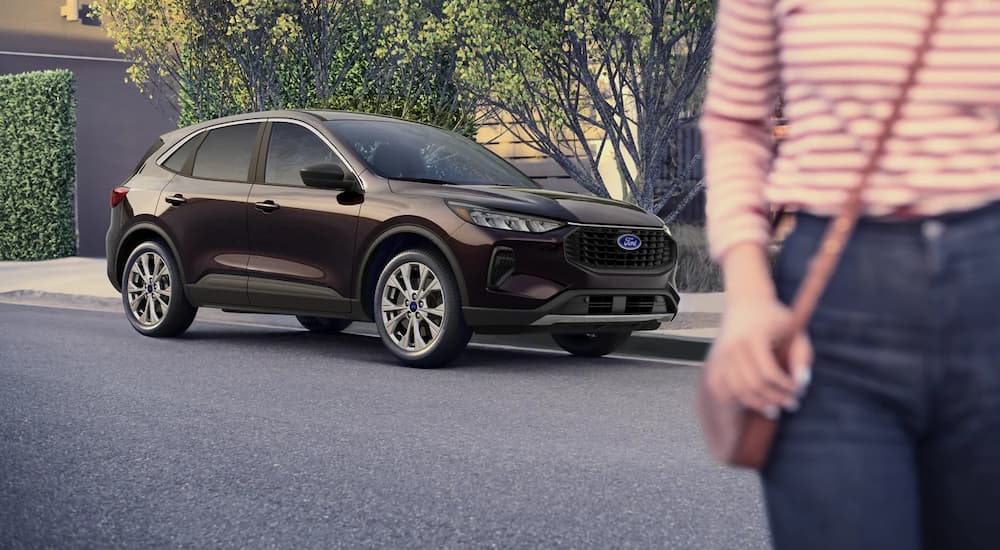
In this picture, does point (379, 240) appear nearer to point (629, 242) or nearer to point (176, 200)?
Result: point (629, 242)

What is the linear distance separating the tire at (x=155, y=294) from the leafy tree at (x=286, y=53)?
5591 millimetres

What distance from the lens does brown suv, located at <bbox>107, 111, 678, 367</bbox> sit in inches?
368

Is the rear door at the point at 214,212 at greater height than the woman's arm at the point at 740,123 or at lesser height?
lesser

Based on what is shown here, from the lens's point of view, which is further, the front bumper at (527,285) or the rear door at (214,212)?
the rear door at (214,212)

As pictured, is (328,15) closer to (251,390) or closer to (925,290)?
(251,390)

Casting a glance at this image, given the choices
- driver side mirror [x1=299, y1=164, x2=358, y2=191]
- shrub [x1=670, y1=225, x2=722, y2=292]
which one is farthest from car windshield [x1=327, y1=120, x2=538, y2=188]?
shrub [x1=670, y1=225, x2=722, y2=292]

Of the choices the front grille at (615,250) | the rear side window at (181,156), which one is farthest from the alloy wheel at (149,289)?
the front grille at (615,250)

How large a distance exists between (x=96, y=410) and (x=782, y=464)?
22.1 feet

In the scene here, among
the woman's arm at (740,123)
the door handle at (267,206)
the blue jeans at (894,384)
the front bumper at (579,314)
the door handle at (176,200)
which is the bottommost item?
the door handle at (176,200)

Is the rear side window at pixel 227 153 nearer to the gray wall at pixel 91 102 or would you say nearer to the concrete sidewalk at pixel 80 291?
the concrete sidewalk at pixel 80 291

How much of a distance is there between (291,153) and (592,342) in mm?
2596

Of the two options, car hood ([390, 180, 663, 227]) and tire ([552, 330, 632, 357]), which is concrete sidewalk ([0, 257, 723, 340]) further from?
car hood ([390, 180, 663, 227])

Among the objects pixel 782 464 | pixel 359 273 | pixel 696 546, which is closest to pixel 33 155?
pixel 359 273

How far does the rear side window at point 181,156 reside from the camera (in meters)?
11.6
